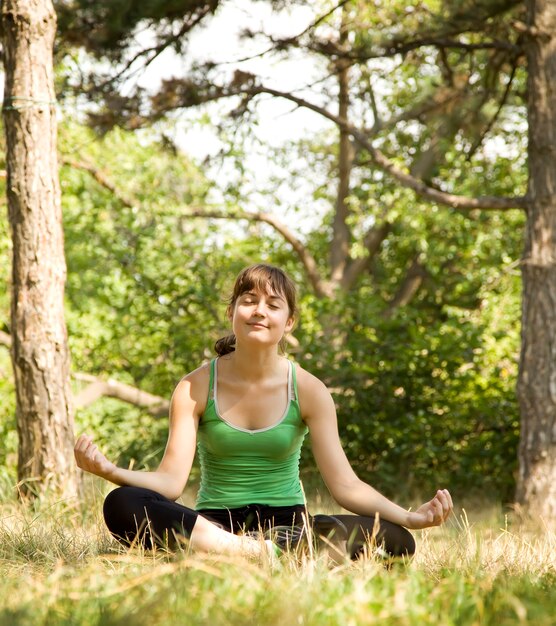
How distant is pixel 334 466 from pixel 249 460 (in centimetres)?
33

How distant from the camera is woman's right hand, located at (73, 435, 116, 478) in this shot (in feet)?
10.0

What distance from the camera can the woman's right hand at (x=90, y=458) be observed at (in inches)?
120

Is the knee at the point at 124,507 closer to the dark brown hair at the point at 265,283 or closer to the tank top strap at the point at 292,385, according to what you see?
the tank top strap at the point at 292,385

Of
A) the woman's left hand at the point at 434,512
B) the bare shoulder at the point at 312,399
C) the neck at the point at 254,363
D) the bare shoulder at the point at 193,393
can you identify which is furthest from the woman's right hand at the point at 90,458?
the woman's left hand at the point at 434,512

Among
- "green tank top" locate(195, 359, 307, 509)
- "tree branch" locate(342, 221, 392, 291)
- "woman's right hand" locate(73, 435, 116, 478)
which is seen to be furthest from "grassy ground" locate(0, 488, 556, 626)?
"tree branch" locate(342, 221, 392, 291)

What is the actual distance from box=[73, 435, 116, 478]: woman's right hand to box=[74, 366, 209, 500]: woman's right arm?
10 centimetres

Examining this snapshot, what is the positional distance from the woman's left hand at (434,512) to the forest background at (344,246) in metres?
3.76

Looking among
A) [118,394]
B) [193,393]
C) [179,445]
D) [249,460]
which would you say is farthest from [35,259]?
[118,394]

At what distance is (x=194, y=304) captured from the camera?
9445mm

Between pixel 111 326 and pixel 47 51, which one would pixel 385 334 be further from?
pixel 47 51

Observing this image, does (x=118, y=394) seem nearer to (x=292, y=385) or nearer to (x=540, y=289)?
(x=540, y=289)

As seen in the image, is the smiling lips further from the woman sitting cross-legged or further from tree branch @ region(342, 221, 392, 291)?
tree branch @ region(342, 221, 392, 291)

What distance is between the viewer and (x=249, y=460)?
3490mm

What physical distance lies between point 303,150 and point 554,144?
9582 millimetres
